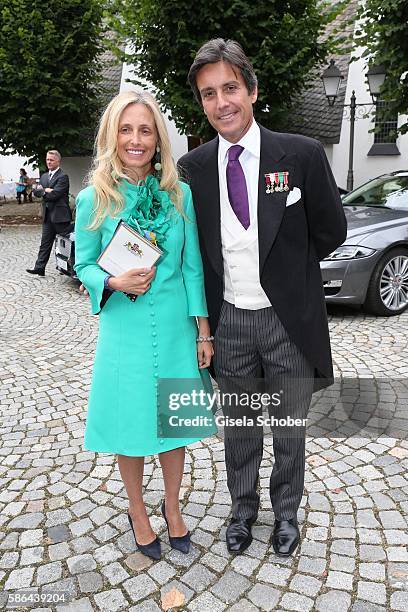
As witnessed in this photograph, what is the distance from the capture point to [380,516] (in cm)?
269

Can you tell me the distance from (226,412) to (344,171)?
15.2m

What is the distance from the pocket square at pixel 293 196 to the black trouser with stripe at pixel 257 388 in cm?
44

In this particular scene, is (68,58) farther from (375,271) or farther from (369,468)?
(369,468)

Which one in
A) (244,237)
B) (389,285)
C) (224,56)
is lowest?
(389,285)

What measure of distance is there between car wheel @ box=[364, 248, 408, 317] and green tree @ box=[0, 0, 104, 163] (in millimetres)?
11639

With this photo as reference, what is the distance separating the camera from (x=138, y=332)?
7.14ft

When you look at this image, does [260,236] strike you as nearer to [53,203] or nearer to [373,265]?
[373,265]

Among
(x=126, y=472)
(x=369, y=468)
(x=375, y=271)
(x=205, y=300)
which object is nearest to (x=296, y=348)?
(x=205, y=300)

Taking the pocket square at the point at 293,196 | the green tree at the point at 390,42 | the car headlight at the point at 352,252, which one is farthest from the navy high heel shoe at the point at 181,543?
the green tree at the point at 390,42

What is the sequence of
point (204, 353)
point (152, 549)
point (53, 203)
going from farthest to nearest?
point (53, 203) → point (152, 549) → point (204, 353)

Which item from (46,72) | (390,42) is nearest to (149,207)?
(390,42)

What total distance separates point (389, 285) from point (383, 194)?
162 centimetres

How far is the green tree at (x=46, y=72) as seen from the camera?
13977 millimetres

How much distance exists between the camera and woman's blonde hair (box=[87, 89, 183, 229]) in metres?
2.07
